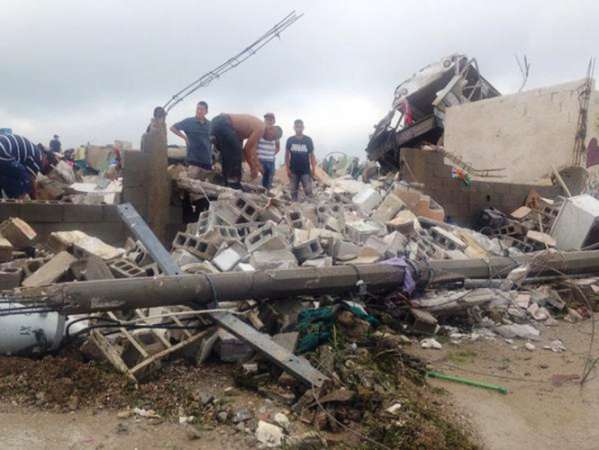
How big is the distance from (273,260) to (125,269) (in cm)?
147

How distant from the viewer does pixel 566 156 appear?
13945 mm

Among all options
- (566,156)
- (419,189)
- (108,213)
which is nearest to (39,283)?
(108,213)

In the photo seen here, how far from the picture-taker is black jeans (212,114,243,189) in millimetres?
8633

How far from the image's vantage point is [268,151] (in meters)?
9.89

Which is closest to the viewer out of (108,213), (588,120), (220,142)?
(108,213)

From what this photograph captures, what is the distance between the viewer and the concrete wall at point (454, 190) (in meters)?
11.2

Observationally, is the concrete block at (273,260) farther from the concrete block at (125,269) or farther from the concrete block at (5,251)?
the concrete block at (5,251)

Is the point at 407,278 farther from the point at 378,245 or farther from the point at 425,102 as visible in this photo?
the point at 425,102

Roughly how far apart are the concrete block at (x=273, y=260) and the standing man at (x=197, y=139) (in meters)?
3.03

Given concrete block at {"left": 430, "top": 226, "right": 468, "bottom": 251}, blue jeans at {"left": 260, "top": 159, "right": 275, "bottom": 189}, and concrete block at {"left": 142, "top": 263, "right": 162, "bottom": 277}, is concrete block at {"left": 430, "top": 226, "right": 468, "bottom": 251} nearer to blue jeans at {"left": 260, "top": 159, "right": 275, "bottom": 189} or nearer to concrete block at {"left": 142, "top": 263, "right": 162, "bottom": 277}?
blue jeans at {"left": 260, "top": 159, "right": 275, "bottom": 189}

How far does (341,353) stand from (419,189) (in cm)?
692

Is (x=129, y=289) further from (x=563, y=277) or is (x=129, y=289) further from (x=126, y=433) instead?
(x=563, y=277)

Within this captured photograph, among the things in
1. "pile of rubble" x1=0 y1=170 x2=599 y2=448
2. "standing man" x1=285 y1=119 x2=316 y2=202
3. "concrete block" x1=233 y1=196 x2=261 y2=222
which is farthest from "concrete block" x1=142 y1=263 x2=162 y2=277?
"standing man" x1=285 y1=119 x2=316 y2=202

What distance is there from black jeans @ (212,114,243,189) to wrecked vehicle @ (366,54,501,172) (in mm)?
9958
